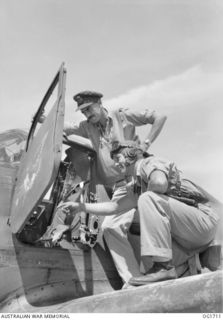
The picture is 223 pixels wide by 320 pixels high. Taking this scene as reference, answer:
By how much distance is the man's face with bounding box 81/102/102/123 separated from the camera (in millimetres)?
5820

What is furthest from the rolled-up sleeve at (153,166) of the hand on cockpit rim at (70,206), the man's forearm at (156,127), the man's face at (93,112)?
the man's face at (93,112)

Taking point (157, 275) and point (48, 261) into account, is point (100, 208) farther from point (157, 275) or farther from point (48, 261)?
point (157, 275)

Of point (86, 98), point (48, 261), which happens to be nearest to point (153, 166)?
point (48, 261)

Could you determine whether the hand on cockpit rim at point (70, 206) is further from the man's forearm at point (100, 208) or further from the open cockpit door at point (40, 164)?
the open cockpit door at point (40, 164)

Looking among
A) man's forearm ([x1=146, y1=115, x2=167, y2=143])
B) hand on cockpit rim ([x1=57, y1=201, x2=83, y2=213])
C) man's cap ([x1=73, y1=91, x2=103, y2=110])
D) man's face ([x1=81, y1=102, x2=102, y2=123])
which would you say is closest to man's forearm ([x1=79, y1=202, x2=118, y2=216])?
hand on cockpit rim ([x1=57, y1=201, x2=83, y2=213])

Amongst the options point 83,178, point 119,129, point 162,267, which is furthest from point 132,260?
point 119,129

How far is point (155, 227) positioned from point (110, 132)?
1.93 m

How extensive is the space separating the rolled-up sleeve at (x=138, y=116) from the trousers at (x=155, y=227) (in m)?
1.25

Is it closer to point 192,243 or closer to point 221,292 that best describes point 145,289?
point 221,292

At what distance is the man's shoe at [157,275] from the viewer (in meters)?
4.11

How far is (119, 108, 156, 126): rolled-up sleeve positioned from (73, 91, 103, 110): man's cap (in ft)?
1.22

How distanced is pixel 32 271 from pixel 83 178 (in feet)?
4.45

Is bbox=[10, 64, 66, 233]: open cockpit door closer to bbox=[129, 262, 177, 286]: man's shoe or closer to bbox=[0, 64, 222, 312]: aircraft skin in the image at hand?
bbox=[0, 64, 222, 312]: aircraft skin

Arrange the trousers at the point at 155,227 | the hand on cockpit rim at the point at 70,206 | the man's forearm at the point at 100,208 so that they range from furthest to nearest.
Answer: the man's forearm at the point at 100,208 → the hand on cockpit rim at the point at 70,206 → the trousers at the point at 155,227
